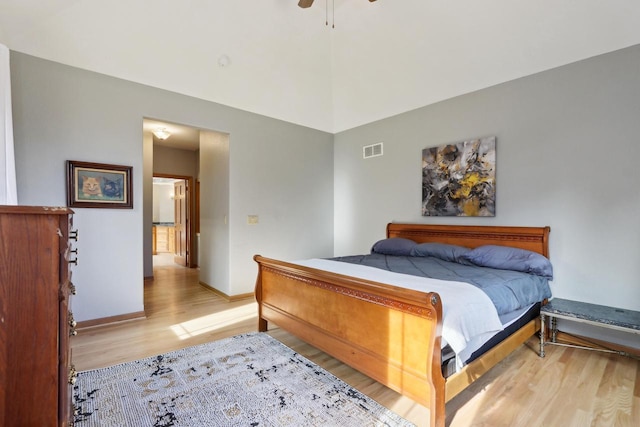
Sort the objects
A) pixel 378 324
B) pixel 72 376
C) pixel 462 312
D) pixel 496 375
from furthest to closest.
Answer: pixel 496 375 < pixel 378 324 < pixel 462 312 < pixel 72 376

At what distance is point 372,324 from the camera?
2.04 meters

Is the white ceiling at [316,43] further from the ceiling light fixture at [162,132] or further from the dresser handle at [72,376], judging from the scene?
the dresser handle at [72,376]

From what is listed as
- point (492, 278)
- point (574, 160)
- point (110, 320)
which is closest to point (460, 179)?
point (574, 160)

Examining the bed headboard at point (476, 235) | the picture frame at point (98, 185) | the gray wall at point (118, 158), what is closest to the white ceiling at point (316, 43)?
the gray wall at point (118, 158)

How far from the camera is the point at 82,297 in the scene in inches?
125

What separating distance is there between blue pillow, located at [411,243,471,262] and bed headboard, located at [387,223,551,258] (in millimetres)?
278

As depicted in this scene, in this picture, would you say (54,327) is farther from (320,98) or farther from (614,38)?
(320,98)

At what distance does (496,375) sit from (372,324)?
1174mm

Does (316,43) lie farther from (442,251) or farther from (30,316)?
(30,316)

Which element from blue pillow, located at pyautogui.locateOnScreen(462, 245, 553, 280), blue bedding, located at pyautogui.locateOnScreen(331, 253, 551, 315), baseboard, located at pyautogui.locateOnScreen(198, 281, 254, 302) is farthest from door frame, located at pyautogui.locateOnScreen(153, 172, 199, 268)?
blue pillow, located at pyautogui.locateOnScreen(462, 245, 553, 280)

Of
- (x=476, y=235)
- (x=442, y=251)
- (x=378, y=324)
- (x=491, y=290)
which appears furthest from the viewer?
(x=476, y=235)

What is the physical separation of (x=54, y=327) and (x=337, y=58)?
473cm

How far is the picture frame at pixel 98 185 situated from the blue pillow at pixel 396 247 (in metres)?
3.08

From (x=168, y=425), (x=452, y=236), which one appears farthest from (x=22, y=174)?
(x=452, y=236)
